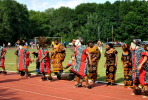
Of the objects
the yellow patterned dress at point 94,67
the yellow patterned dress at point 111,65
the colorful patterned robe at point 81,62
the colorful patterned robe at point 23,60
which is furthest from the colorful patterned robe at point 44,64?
the yellow patterned dress at point 111,65

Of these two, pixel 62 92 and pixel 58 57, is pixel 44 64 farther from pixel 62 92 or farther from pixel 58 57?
pixel 62 92

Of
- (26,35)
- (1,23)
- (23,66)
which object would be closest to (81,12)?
(26,35)

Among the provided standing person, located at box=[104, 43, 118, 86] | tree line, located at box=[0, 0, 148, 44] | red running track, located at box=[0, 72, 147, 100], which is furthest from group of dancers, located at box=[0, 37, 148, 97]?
tree line, located at box=[0, 0, 148, 44]

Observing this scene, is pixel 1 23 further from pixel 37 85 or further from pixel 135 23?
pixel 37 85

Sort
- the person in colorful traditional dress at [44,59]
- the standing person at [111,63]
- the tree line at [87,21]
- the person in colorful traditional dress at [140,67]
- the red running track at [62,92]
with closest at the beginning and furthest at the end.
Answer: the person in colorful traditional dress at [140,67] < the red running track at [62,92] < the standing person at [111,63] < the person in colorful traditional dress at [44,59] < the tree line at [87,21]

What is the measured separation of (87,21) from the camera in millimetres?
73438

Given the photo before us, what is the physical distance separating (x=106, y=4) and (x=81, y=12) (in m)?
10.2

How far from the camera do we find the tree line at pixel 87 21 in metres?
66.1

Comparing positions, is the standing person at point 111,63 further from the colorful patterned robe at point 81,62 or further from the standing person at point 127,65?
the colorful patterned robe at point 81,62

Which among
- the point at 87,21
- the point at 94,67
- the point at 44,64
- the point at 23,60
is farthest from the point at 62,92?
the point at 87,21

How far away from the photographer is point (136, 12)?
6700cm

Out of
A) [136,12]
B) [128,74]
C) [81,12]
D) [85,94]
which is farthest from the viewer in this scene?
[81,12]

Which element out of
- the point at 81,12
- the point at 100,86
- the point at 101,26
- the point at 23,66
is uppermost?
the point at 81,12

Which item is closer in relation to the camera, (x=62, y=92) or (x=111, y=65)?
(x=62, y=92)
